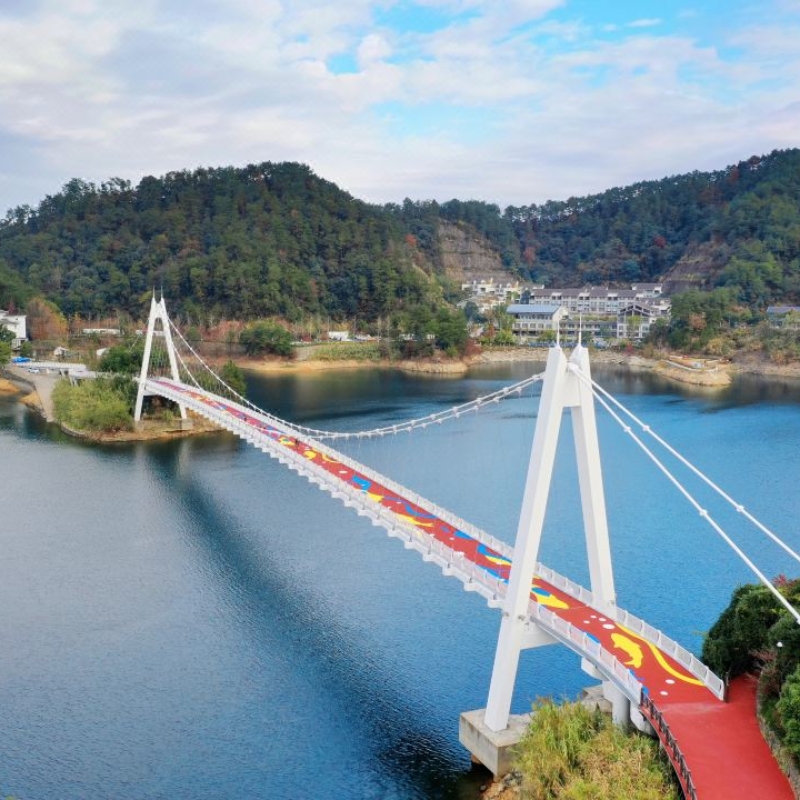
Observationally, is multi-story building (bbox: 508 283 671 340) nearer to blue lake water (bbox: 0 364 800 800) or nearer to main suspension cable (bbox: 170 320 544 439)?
main suspension cable (bbox: 170 320 544 439)

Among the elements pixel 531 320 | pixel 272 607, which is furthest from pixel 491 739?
pixel 531 320

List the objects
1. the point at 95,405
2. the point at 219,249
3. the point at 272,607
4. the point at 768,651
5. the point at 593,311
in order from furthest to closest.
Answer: the point at 593,311
the point at 219,249
the point at 95,405
the point at 272,607
the point at 768,651

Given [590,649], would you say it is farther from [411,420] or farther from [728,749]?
[411,420]

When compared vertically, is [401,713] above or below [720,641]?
below

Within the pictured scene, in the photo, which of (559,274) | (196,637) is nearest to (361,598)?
(196,637)

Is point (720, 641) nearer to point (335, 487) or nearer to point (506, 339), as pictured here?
point (335, 487)

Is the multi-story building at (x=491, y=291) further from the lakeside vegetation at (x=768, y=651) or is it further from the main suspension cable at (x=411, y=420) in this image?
the lakeside vegetation at (x=768, y=651)

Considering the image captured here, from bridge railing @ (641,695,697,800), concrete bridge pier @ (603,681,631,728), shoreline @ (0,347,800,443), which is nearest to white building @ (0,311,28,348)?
shoreline @ (0,347,800,443)
